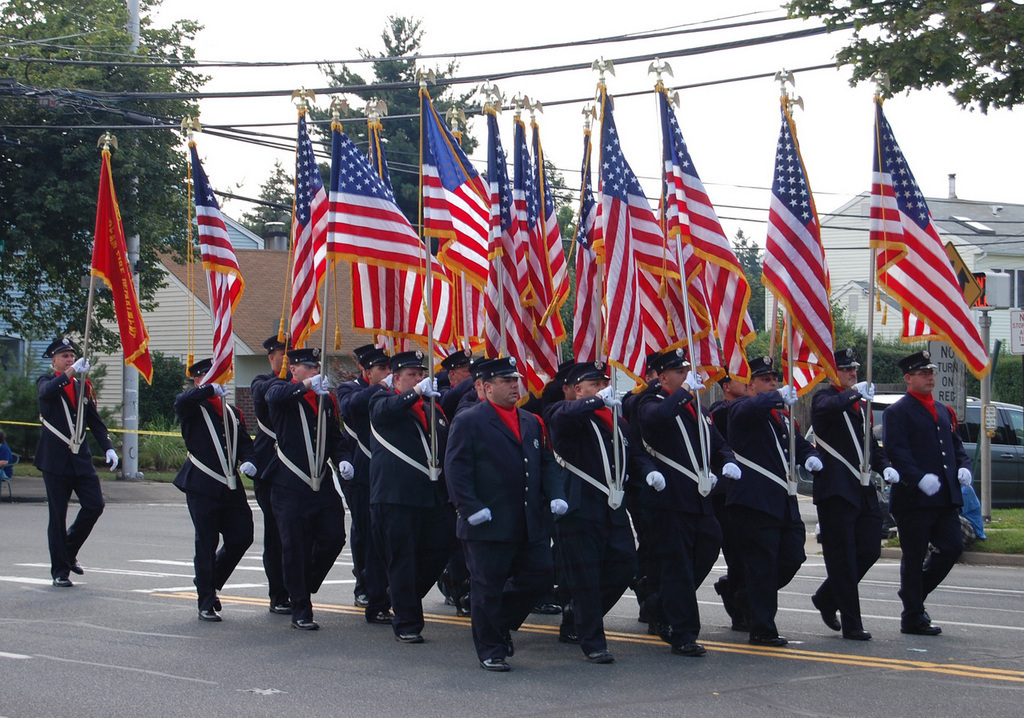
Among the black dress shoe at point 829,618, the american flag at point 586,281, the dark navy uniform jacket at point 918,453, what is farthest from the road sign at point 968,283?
the black dress shoe at point 829,618

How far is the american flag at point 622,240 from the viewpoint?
8.88m

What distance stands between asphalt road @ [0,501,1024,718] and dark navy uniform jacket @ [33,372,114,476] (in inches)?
41.9

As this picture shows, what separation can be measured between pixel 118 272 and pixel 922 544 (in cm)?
747

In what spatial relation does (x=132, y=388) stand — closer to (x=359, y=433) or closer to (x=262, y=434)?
(x=262, y=434)

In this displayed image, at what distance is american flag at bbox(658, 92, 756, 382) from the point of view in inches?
366

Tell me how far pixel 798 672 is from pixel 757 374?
251cm

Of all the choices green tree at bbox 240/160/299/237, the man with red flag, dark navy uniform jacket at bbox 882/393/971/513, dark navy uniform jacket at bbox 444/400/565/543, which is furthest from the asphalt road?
green tree at bbox 240/160/299/237

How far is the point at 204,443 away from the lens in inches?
396

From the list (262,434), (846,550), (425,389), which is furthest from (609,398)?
(262,434)

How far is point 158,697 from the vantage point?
692cm

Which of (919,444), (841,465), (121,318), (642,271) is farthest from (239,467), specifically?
(919,444)

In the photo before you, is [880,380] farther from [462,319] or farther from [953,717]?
[953,717]

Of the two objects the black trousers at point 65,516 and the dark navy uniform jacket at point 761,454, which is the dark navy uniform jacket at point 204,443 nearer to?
the black trousers at point 65,516

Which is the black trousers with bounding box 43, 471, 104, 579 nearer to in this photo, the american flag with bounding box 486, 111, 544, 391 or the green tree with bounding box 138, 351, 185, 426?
the american flag with bounding box 486, 111, 544, 391
